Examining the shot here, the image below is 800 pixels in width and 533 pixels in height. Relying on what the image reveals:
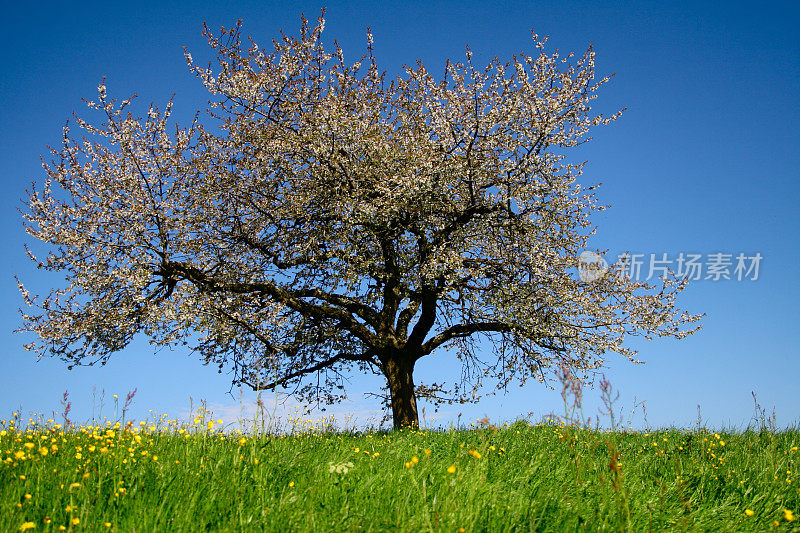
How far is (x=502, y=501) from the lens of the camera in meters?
5.09

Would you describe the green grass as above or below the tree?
below

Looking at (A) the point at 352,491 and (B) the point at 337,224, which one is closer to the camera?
(A) the point at 352,491

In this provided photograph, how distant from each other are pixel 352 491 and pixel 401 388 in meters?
9.82

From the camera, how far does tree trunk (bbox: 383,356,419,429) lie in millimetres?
14688

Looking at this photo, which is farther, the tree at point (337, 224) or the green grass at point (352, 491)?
the tree at point (337, 224)

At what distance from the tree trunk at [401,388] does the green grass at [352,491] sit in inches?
277

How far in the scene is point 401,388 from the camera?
1491 cm

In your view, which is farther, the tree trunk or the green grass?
the tree trunk

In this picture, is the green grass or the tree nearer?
the green grass

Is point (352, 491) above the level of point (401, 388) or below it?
below

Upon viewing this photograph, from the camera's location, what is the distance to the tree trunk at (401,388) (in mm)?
14688

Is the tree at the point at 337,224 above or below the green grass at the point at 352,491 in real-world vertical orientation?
above

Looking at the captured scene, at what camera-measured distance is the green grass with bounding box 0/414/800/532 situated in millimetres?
4500

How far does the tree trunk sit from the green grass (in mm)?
7025
